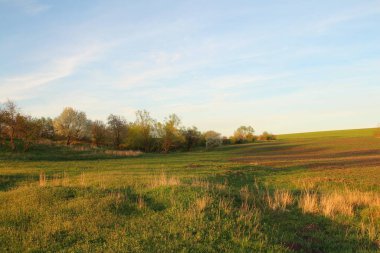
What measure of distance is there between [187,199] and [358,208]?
23.9 feet

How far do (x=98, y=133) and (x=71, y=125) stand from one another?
6.35 meters

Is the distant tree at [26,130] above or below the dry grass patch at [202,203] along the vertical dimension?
above

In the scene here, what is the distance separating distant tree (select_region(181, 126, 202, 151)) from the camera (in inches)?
3592

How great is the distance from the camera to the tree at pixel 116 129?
273 ft

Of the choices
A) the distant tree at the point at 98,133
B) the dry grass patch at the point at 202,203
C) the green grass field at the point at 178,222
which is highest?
the distant tree at the point at 98,133

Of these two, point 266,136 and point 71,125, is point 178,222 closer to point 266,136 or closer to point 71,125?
point 71,125

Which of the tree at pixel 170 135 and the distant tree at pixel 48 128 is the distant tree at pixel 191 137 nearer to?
the tree at pixel 170 135

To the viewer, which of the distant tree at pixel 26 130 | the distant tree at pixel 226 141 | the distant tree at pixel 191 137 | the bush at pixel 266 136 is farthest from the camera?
the bush at pixel 266 136

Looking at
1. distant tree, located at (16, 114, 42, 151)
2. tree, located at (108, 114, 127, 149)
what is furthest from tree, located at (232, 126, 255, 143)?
distant tree, located at (16, 114, 42, 151)

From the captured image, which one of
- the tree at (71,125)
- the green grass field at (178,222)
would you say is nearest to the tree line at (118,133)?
the tree at (71,125)

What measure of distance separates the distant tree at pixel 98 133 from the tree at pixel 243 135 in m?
48.8

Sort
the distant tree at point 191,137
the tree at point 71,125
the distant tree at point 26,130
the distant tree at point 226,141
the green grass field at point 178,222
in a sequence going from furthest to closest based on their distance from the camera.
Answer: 1. the distant tree at point 226,141
2. the distant tree at point 191,137
3. the tree at point 71,125
4. the distant tree at point 26,130
5. the green grass field at point 178,222

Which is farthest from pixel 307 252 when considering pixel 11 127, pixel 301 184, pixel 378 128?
pixel 378 128

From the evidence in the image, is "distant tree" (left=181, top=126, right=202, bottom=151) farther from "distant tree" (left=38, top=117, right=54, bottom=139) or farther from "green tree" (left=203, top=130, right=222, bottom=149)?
"distant tree" (left=38, top=117, right=54, bottom=139)
